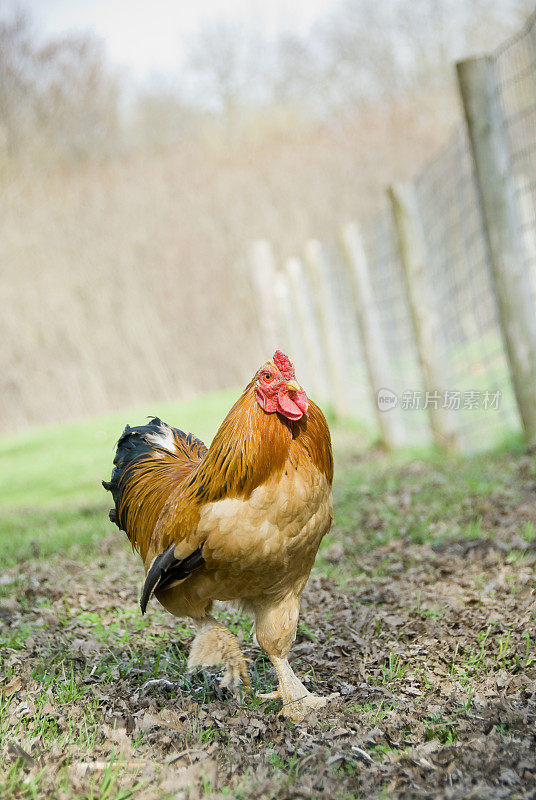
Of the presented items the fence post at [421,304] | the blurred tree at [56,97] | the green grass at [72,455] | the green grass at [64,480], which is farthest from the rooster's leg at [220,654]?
the blurred tree at [56,97]

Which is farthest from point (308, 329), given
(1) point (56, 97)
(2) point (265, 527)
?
(1) point (56, 97)

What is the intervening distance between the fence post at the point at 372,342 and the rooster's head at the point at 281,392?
20.2 ft

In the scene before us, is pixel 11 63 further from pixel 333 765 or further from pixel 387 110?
pixel 333 765

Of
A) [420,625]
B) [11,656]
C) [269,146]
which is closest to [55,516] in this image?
[11,656]

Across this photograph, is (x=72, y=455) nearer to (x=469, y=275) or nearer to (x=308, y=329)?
(x=308, y=329)

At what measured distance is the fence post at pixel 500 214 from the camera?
20.7 feet

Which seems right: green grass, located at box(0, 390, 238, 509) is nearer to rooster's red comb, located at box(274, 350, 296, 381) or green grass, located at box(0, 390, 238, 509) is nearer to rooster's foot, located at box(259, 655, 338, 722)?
rooster's foot, located at box(259, 655, 338, 722)

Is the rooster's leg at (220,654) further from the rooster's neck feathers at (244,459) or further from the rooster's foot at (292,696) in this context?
the rooster's neck feathers at (244,459)

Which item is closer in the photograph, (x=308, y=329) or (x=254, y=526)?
(x=254, y=526)

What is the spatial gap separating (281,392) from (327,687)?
4.90 feet

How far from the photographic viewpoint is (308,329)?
1290 centimetres

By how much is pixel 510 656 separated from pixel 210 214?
2053 cm

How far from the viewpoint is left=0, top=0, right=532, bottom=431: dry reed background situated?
68.3ft

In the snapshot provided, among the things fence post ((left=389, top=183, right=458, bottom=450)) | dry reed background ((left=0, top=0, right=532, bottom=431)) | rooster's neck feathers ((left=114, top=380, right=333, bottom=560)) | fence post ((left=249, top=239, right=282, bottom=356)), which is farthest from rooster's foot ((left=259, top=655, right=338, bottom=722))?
dry reed background ((left=0, top=0, right=532, bottom=431))
